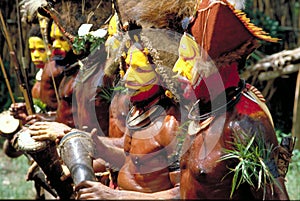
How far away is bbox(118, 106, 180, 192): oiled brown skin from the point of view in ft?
12.6

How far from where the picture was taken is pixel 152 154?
394 cm

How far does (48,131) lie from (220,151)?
5.25ft

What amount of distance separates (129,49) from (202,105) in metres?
0.90

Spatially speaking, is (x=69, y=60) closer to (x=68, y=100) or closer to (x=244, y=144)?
(x=68, y=100)

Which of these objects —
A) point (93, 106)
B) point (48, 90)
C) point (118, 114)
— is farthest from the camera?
point (48, 90)

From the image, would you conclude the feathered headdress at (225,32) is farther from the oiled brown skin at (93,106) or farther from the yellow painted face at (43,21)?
the yellow painted face at (43,21)

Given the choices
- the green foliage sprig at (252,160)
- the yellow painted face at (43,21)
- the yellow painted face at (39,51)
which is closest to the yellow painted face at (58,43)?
the yellow painted face at (43,21)

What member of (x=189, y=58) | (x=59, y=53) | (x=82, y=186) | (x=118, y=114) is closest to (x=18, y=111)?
(x=59, y=53)

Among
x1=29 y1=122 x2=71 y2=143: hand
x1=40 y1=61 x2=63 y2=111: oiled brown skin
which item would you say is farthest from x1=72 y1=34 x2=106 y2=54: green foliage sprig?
x1=40 y1=61 x2=63 y2=111: oiled brown skin

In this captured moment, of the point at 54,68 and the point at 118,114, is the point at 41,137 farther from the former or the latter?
the point at 54,68

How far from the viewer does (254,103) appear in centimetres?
317

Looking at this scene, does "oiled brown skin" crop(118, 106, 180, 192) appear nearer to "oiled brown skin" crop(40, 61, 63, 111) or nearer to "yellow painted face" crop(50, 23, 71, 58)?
"yellow painted face" crop(50, 23, 71, 58)

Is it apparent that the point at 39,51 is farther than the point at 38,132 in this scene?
Yes

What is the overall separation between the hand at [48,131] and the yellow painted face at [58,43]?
150cm
